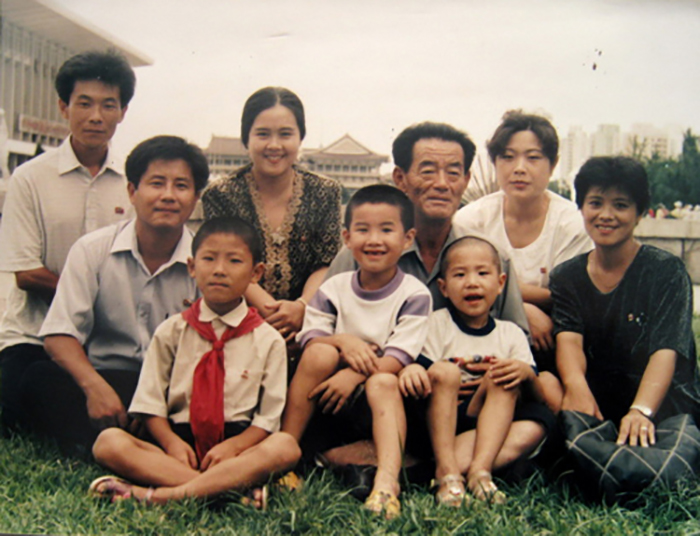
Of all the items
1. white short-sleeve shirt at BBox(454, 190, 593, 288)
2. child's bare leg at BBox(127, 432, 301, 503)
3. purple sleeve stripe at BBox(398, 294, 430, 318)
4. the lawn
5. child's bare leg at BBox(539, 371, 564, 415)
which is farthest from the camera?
white short-sleeve shirt at BBox(454, 190, 593, 288)

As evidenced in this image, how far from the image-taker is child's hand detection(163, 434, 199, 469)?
210 centimetres

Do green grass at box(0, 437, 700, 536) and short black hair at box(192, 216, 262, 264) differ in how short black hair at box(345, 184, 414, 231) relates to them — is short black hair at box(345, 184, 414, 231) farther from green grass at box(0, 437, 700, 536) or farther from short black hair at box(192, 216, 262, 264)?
green grass at box(0, 437, 700, 536)

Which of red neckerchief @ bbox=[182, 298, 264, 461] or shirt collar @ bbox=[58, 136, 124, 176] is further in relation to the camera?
shirt collar @ bbox=[58, 136, 124, 176]

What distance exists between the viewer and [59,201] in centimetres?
247

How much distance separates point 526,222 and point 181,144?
1277 mm

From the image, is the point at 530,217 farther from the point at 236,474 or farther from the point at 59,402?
the point at 59,402

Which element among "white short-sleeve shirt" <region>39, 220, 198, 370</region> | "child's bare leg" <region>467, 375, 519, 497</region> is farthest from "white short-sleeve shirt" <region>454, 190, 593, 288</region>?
"white short-sleeve shirt" <region>39, 220, 198, 370</region>

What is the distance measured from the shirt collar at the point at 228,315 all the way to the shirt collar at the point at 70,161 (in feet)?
2.10

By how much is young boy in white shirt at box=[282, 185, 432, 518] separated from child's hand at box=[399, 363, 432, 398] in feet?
0.09

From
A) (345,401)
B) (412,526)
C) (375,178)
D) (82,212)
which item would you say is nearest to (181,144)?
(82,212)

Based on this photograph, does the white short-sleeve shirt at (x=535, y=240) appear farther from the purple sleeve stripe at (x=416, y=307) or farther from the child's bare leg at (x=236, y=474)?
the child's bare leg at (x=236, y=474)

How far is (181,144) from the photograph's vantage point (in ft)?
7.73

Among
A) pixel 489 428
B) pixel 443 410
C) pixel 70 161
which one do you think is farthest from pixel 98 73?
pixel 489 428

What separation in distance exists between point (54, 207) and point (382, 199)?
3.92 feet
